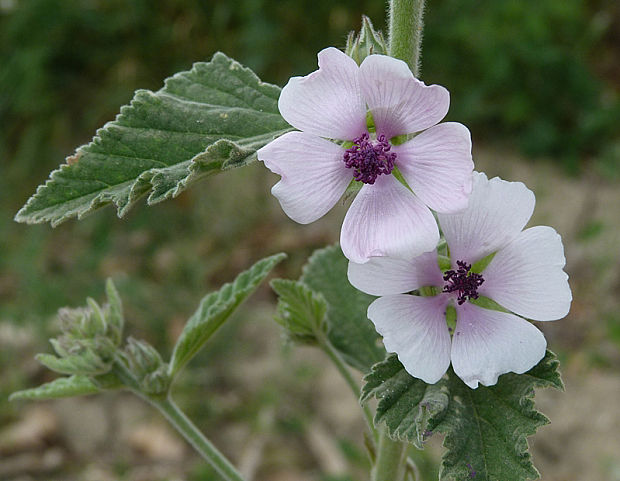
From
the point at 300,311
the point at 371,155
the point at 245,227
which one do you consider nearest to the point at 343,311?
the point at 300,311

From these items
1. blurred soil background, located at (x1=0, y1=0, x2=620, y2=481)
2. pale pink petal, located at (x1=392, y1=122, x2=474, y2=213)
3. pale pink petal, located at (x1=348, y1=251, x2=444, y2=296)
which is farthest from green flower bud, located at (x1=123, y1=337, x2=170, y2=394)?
blurred soil background, located at (x1=0, y1=0, x2=620, y2=481)

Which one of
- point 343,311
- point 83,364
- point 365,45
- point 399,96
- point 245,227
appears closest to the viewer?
point 399,96

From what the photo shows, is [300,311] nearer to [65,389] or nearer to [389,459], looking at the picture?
[389,459]

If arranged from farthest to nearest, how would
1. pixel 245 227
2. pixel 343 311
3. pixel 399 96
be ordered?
pixel 245 227 < pixel 343 311 < pixel 399 96

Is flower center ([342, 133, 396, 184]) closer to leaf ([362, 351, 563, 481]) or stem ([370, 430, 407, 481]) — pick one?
leaf ([362, 351, 563, 481])

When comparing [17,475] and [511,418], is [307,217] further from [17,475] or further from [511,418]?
[17,475]

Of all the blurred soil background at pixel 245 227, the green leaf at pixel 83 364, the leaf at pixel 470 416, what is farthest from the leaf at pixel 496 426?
the blurred soil background at pixel 245 227
